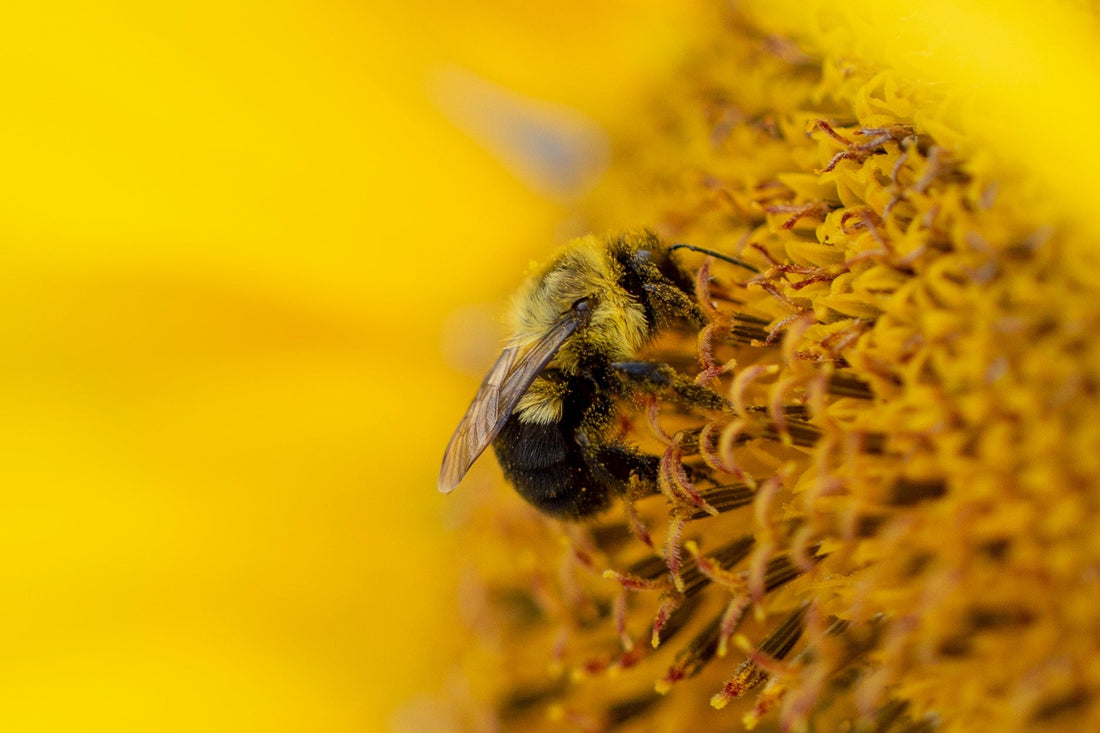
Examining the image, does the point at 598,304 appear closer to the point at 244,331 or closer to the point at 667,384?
the point at 667,384

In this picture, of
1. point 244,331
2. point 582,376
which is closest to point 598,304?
point 582,376

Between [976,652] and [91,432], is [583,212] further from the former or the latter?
[976,652]

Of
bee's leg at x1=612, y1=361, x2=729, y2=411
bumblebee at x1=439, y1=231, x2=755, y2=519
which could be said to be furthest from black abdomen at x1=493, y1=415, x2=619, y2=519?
bee's leg at x1=612, y1=361, x2=729, y2=411

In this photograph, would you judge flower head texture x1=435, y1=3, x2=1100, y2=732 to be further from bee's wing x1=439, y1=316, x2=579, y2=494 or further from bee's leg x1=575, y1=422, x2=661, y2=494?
bee's wing x1=439, y1=316, x2=579, y2=494

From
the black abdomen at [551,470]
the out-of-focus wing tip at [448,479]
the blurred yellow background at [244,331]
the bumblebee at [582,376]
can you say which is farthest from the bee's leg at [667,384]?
the blurred yellow background at [244,331]

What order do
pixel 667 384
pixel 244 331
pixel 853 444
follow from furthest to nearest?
1. pixel 244 331
2. pixel 667 384
3. pixel 853 444

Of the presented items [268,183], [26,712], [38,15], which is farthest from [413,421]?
[38,15]

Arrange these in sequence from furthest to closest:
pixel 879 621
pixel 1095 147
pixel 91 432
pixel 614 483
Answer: pixel 91 432
pixel 614 483
pixel 879 621
pixel 1095 147
